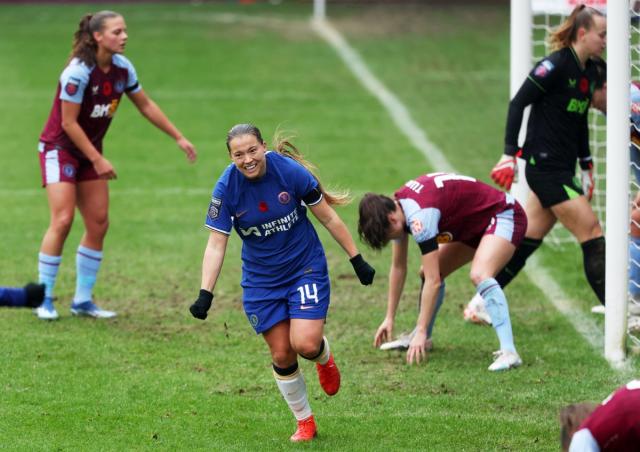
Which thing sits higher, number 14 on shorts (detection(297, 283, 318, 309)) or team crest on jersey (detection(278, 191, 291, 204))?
team crest on jersey (detection(278, 191, 291, 204))

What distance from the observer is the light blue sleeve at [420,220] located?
7.68 meters

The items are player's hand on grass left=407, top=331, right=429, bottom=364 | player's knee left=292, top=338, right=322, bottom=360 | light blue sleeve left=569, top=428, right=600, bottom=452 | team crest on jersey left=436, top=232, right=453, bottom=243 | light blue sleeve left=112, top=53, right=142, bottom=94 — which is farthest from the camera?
light blue sleeve left=112, top=53, right=142, bottom=94

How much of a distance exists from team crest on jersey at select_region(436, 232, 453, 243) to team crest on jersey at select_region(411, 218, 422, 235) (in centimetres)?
35

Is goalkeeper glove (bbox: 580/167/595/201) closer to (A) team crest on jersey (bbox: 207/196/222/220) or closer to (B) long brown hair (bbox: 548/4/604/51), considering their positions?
(B) long brown hair (bbox: 548/4/604/51)

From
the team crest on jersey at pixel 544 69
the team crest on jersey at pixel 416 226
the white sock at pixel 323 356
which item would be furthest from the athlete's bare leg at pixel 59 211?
the team crest on jersey at pixel 544 69

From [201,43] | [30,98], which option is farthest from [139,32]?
[30,98]

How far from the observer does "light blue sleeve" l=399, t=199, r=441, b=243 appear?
7.68 metres

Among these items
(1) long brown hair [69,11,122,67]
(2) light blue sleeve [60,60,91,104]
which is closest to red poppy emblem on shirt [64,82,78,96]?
(2) light blue sleeve [60,60,91,104]

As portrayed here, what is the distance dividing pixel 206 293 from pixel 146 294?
356 cm

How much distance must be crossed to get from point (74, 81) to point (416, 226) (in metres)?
2.81

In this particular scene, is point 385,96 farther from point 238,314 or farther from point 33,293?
point 33,293

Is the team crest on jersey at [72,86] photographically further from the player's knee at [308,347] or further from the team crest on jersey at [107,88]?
the player's knee at [308,347]

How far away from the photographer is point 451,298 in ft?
32.1

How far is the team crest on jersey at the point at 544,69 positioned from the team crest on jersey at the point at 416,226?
5.08 ft
